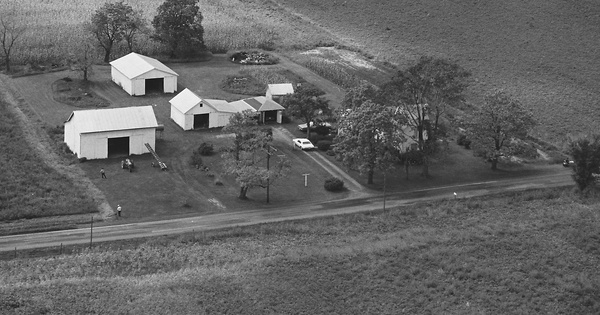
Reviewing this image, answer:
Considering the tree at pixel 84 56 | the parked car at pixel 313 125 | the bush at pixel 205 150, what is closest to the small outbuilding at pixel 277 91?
the parked car at pixel 313 125

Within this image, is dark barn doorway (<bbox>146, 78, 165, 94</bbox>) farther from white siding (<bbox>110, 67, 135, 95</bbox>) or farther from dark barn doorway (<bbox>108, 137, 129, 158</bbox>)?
dark barn doorway (<bbox>108, 137, 129, 158</bbox>)

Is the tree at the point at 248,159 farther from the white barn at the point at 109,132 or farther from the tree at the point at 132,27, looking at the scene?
the tree at the point at 132,27

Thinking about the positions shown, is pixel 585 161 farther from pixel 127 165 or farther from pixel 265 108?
pixel 127 165

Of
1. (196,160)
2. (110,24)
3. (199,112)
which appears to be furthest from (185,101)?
(110,24)

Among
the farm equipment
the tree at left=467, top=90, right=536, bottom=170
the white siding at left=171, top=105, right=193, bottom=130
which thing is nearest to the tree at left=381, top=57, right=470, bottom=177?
the tree at left=467, top=90, right=536, bottom=170

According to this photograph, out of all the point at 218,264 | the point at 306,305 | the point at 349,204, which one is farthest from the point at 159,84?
the point at 306,305
